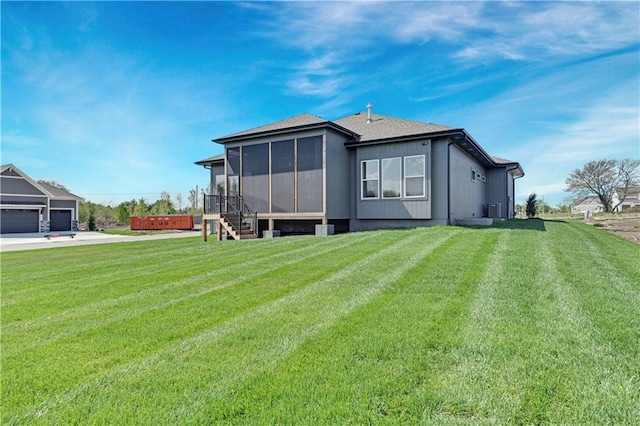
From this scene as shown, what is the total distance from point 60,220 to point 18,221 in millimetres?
3097

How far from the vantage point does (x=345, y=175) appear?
12.5 metres

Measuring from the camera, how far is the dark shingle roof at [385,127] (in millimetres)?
11448

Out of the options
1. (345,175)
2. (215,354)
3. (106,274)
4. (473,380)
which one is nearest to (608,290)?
(473,380)

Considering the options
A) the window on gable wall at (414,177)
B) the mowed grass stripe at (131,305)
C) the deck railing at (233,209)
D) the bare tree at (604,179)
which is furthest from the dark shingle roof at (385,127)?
the bare tree at (604,179)

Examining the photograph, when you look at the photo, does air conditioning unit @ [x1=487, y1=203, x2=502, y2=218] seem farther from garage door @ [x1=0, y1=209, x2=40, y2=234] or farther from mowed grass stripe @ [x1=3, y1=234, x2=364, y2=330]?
garage door @ [x1=0, y1=209, x2=40, y2=234]

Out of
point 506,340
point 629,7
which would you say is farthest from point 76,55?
point 629,7

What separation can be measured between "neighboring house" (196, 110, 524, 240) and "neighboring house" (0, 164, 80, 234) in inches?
811

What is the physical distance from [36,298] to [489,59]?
603 inches

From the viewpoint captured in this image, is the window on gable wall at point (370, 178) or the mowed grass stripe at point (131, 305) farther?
the window on gable wall at point (370, 178)

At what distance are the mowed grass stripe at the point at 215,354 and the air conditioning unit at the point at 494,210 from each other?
17259 mm

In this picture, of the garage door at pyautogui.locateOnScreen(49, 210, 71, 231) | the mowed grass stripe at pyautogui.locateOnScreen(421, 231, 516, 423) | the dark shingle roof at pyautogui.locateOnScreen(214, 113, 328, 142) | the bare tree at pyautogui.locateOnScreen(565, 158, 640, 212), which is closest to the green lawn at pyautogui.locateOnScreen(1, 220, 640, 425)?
the mowed grass stripe at pyautogui.locateOnScreen(421, 231, 516, 423)

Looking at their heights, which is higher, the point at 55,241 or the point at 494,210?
the point at 494,210

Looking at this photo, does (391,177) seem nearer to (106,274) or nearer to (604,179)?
(106,274)

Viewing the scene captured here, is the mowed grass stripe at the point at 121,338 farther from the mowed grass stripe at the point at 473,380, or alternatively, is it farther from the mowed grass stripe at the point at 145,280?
the mowed grass stripe at the point at 473,380
